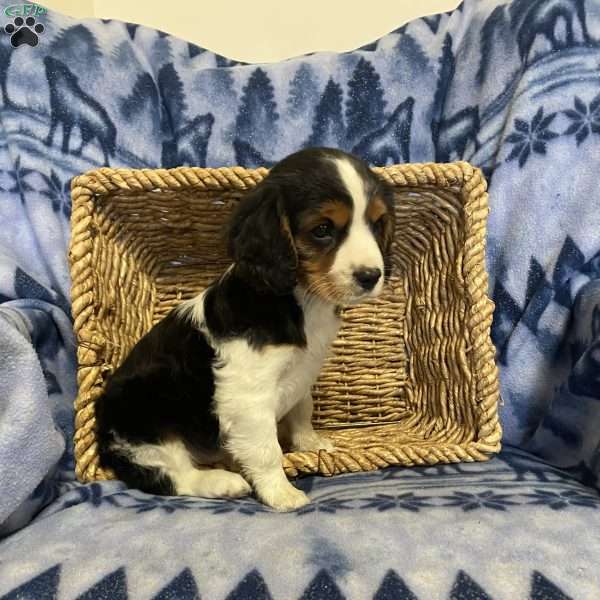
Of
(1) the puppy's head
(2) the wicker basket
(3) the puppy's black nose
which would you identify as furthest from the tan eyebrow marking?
(2) the wicker basket

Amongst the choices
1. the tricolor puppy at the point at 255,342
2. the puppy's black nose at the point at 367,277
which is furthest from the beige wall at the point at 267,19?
the puppy's black nose at the point at 367,277

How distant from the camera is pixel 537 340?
2.20 meters

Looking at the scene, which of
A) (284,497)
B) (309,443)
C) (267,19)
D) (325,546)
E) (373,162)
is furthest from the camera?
(267,19)

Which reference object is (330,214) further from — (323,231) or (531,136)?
(531,136)

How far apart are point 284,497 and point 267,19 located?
259cm

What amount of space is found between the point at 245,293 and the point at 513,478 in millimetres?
996

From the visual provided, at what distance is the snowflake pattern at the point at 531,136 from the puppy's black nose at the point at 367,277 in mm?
1008

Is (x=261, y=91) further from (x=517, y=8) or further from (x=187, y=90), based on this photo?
(x=517, y=8)

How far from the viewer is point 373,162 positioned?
261cm

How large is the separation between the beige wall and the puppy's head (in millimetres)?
1825

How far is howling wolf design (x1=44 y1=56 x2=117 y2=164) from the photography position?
95.3 inches

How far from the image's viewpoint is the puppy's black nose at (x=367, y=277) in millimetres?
1625

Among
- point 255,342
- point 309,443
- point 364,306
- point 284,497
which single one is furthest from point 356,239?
point 364,306

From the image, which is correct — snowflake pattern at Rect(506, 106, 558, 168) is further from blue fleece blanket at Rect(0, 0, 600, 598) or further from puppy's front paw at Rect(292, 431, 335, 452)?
puppy's front paw at Rect(292, 431, 335, 452)
